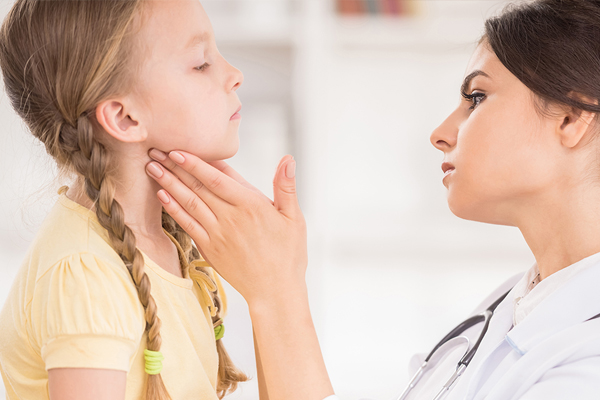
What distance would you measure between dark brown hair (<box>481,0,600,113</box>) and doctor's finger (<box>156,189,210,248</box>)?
0.57 metres

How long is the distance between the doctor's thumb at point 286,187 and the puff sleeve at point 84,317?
28 centimetres

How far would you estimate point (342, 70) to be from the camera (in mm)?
2463

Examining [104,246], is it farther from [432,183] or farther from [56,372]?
[432,183]

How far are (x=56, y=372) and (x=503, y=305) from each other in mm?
791

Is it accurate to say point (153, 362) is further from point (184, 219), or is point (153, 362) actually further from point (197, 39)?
point (197, 39)

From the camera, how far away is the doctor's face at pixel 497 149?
878 mm

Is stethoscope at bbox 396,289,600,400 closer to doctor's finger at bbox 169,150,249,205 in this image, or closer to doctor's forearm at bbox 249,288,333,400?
doctor's forearm at bbox 249,288,333,400

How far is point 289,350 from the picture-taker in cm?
84

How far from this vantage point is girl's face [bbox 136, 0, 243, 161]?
790 mm

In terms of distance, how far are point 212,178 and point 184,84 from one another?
0.14 metres

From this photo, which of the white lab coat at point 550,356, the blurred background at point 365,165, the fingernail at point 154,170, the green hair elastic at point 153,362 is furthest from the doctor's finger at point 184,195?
the blurred background at point 365,165

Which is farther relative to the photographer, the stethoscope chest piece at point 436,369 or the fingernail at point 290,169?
the stethoscope chest piece at point 436,369

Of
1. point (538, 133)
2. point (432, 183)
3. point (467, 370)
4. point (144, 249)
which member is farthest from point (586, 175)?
point (432, 183)

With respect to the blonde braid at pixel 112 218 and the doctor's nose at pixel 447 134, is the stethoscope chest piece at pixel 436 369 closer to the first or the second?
the doctor's nose at pixel 447 134
